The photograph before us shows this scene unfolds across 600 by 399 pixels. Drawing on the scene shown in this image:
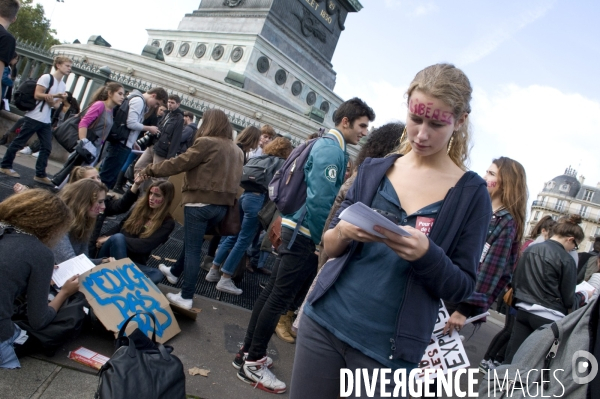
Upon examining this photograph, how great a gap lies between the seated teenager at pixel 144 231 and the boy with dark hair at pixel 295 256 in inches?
62.5

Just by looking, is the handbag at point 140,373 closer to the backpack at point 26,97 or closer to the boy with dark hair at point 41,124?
the boy with dark hair at point 41,124

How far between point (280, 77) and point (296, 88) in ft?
4.29

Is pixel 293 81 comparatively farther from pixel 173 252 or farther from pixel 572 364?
pixel 572 364

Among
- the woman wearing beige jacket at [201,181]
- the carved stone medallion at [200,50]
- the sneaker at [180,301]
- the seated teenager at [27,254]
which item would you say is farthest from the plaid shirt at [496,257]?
the carved stone medallion at [200,50]

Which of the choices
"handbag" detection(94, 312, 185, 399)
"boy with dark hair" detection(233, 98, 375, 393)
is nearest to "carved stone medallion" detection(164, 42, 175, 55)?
"boy with dark hair" detection(233, 98, 375, 393)

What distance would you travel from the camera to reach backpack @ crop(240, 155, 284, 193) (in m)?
5.90

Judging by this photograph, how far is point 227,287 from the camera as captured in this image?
18.7ft

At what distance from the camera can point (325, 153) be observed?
12.0ft

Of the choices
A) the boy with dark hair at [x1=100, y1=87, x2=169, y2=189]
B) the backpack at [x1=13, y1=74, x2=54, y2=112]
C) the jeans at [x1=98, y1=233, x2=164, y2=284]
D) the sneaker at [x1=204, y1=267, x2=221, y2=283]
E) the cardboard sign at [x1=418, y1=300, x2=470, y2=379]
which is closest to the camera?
the cardboard sign at [x1=418, y1=300, x2=470, y2=379]

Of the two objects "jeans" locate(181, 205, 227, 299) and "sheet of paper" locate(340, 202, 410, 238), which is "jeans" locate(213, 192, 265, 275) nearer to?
"jeans" locate(181, 205, 227, 299)

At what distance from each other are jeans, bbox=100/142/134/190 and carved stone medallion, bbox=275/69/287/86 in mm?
14940

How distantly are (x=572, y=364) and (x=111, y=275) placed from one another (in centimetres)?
321

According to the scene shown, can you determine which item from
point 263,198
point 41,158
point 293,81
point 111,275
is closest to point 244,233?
point 263,198

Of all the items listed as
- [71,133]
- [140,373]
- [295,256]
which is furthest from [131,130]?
[140,373]
